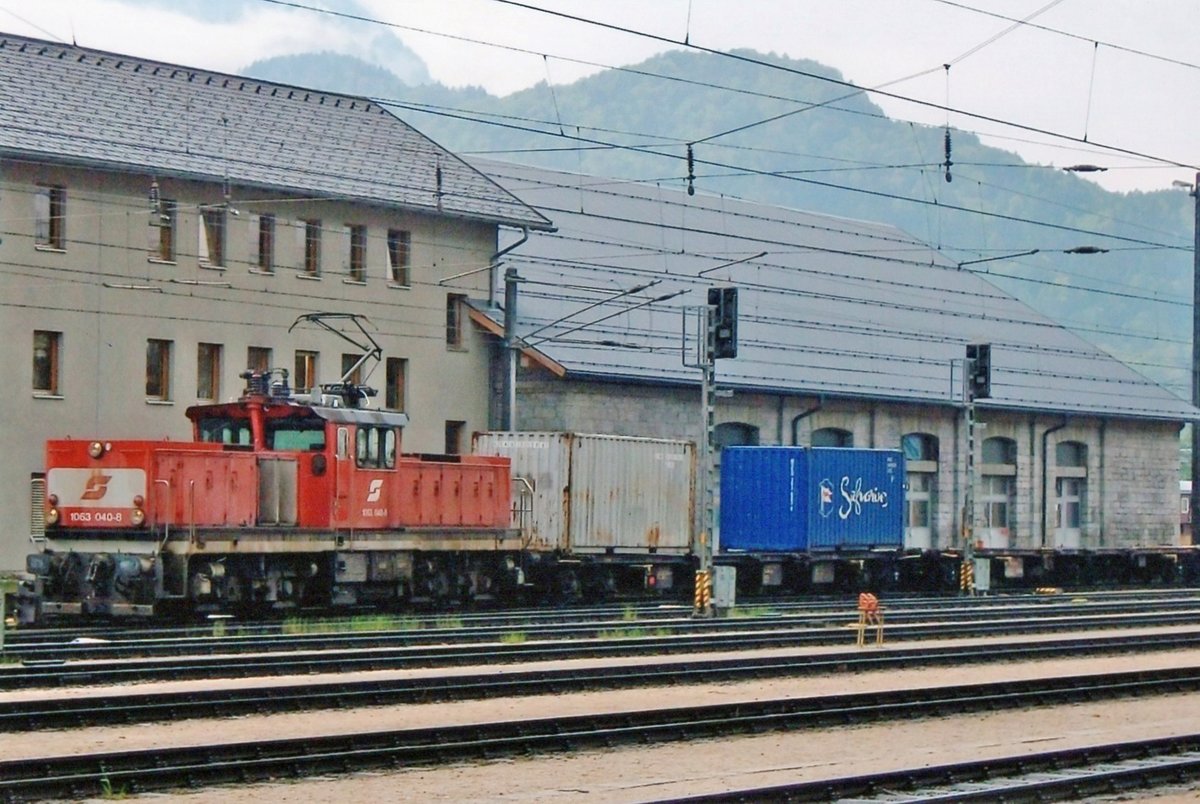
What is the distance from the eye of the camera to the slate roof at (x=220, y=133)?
39844 mm

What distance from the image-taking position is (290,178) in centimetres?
4384

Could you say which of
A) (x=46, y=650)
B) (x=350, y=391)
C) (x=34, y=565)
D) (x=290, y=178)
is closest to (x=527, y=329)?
(x=290, y=178)

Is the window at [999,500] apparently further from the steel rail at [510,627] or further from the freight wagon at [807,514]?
the steel rail at [510,627]

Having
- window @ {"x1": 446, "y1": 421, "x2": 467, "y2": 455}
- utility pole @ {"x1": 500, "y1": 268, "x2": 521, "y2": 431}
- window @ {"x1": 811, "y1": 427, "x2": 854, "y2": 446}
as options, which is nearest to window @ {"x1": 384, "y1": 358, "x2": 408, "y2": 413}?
window @ {"x1": 446, "y1": 421, "x2": 467, "y2": 455}

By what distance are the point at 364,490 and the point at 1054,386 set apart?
1449 inches

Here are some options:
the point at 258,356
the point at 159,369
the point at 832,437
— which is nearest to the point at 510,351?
the point at 258,356

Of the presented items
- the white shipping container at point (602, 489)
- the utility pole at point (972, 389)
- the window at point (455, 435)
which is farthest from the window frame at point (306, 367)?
the utility pole at point (972, 389)

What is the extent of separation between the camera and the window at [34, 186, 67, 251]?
39.5 meters

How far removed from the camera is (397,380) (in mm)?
47375

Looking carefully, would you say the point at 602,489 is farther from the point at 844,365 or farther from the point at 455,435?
the point at 844,365

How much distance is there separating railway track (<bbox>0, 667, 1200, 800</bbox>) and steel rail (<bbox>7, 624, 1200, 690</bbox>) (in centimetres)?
409

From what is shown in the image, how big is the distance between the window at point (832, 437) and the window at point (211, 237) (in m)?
19.8

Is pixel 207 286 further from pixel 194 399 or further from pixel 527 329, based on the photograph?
pixel 527 329

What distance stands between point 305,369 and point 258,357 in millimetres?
1768
